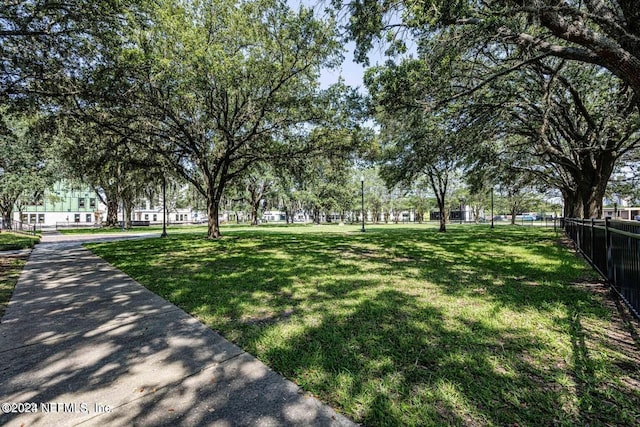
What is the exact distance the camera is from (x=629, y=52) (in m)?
4.73

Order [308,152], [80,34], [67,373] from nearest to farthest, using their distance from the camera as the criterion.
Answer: [67,373], [80,34], [308,152]

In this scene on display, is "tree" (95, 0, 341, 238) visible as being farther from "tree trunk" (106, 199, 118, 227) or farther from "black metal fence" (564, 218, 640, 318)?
"tree trunk" (106, 199, 118, 227)

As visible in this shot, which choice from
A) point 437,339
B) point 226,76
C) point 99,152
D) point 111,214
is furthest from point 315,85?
point 111,214

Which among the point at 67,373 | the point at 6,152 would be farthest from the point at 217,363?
the point at 6,152

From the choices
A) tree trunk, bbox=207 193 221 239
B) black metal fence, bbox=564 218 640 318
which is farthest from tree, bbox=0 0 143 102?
black metal fence, bbox=564 218 640 318

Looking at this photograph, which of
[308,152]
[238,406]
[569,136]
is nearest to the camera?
[238,406]

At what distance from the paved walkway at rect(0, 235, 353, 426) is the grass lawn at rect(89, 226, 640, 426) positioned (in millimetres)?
300

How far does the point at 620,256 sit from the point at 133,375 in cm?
738

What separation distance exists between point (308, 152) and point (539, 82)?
11421 millimetres

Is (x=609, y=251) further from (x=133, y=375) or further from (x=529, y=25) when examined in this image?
(x=133, y=375)

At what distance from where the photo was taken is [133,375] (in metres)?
2.83

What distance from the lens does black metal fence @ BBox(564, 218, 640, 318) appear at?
4.13 meters

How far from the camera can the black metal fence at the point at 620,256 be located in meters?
4.13

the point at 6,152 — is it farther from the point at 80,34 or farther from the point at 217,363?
the point at 217,363
